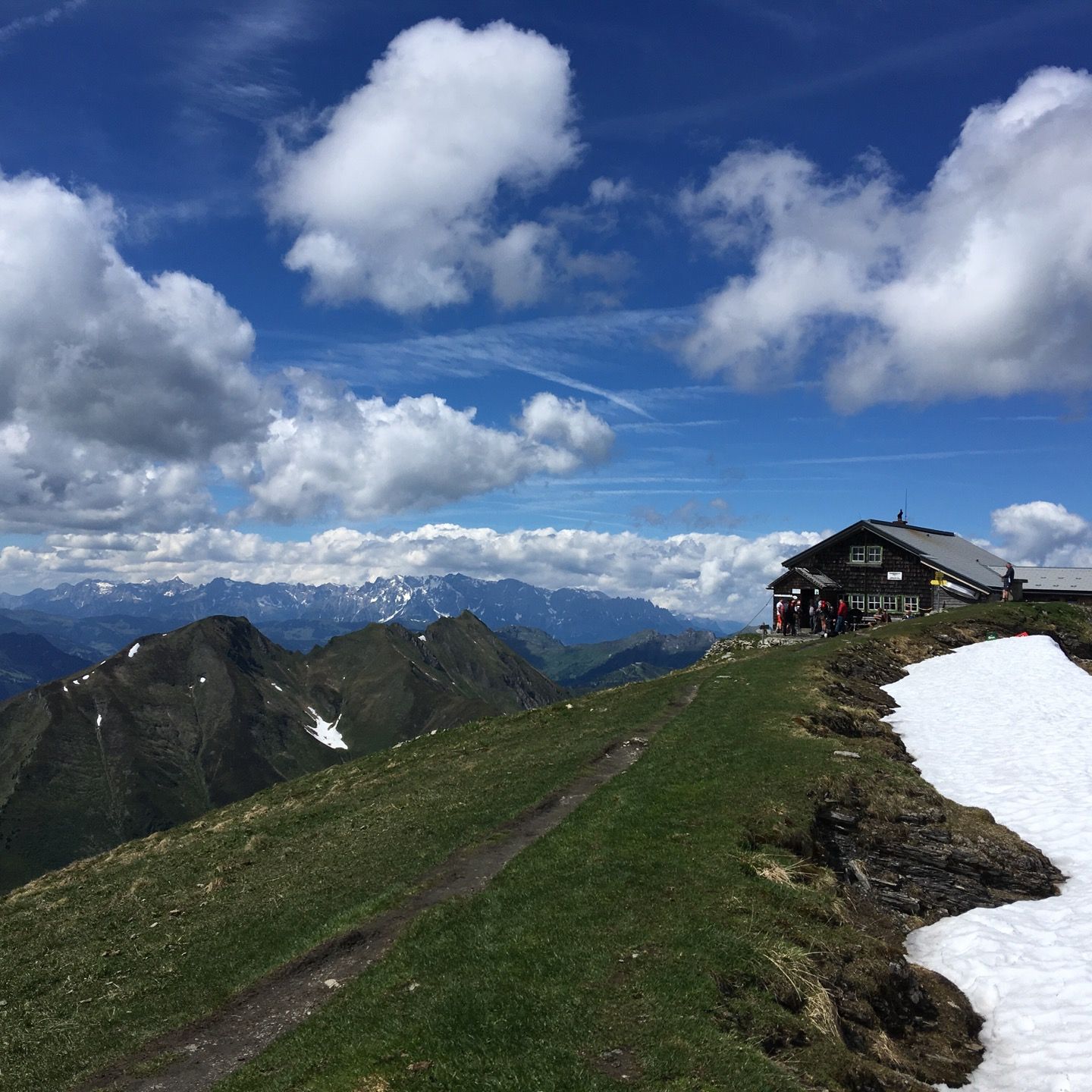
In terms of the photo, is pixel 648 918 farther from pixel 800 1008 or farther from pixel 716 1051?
pixel 716 1051

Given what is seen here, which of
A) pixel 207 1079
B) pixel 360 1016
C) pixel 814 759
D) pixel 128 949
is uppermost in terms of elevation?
pixel 814 759

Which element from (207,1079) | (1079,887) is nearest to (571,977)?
(207,1079)

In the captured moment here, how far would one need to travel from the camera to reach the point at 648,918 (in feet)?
53.9

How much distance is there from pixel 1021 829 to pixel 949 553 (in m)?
69.9

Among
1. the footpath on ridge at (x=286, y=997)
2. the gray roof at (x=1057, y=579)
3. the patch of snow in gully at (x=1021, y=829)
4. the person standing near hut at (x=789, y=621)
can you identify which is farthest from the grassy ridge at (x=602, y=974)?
the gray roof at (x=1057, y=579)

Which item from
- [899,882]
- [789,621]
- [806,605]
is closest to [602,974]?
[899,882]

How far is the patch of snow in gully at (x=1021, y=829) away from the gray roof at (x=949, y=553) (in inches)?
1257

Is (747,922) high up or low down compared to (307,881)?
up

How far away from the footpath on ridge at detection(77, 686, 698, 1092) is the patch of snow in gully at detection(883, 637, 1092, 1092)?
11121 mm

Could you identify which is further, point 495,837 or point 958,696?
point 958,696

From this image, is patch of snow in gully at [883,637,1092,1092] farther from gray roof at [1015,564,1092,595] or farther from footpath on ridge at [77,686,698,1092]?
gray roof at [1015,564,1092,595]

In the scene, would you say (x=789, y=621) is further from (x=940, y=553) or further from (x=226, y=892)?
(x=226, y=892)

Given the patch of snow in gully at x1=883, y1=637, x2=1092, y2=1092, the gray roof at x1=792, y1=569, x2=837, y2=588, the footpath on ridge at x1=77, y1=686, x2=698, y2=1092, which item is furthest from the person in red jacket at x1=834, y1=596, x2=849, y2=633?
the footpath on ridge at x1=77, y1=686, x2=698, y2=1092

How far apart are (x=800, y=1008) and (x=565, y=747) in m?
22.1
